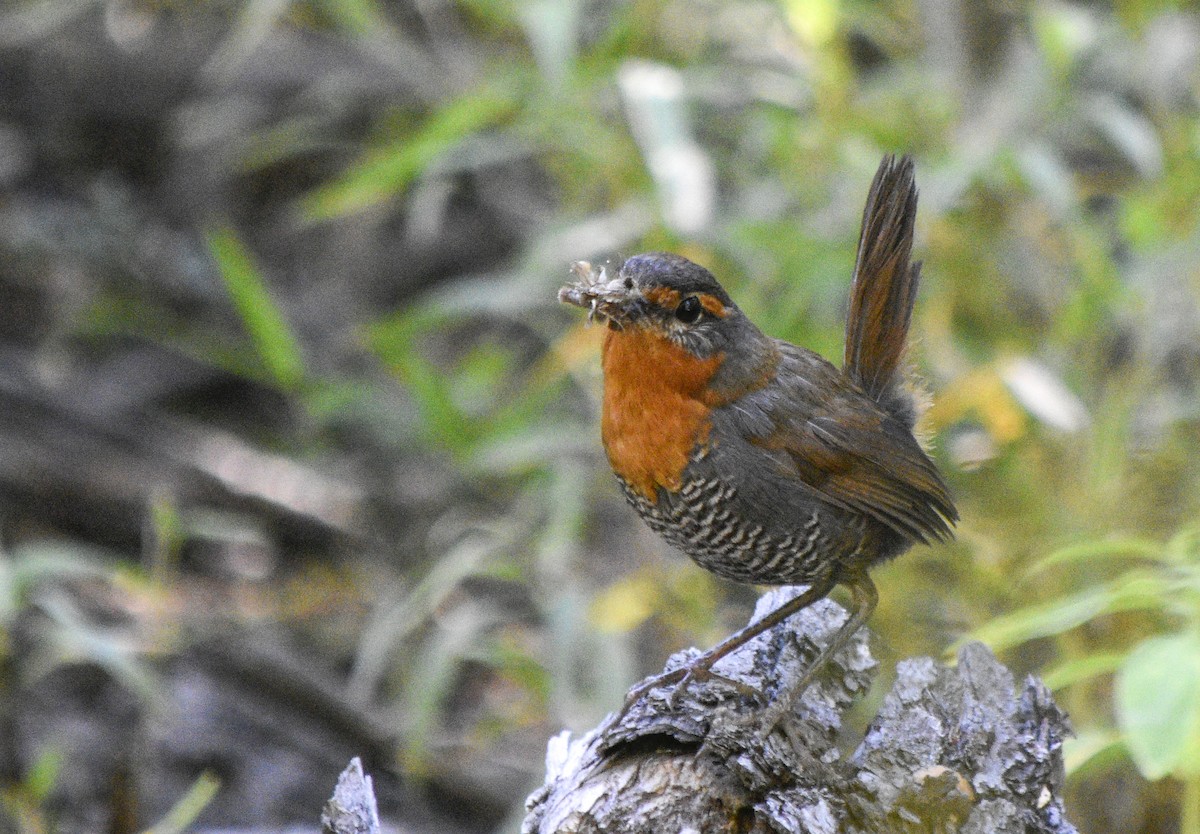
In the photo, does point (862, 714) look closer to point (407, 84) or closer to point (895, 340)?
point (895, 340)

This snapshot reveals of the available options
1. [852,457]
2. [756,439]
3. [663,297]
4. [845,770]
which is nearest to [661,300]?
[663,297]

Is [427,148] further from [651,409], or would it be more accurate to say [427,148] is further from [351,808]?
[351,808]

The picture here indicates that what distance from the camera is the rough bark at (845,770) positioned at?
2.34 metres

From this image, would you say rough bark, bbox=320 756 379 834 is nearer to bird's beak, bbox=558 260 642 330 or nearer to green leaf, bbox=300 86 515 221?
bird's beak, bbox=558 260 642 330

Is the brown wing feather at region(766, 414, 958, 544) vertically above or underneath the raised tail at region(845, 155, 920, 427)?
underneath

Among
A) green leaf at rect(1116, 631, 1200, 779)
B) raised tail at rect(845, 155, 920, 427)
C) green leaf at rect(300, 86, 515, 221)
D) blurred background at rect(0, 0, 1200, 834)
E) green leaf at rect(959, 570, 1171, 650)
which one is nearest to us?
green leaf at rect(1116, 631, 1200, 779)

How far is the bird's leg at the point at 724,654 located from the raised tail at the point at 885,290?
516 mm

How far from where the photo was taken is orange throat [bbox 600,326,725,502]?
2832 mm

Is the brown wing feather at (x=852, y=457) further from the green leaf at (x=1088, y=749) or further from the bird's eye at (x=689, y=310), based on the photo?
the green leaf at (x=1088, y=749)

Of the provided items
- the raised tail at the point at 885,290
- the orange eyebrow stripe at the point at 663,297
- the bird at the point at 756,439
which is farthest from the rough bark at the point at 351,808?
the raised tail at the point at 885,290

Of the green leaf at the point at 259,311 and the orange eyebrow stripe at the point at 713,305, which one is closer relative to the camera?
the orange eyebrow stripe at the point at 713,305

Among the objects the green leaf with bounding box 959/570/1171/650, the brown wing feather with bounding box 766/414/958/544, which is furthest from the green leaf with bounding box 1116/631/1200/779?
the brown wing feather with bounding box 766/414/958/544

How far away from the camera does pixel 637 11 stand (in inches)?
201

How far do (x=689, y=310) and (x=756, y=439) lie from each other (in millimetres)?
310
